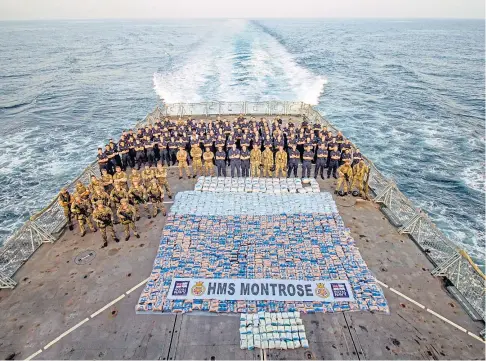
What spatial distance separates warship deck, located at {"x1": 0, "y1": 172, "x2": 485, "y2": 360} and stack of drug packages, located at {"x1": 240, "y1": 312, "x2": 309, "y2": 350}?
7.8 inches

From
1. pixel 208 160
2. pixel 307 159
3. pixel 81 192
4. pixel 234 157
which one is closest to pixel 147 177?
pixel 81 192

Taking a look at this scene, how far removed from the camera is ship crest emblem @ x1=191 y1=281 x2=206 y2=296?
1044 centimetres

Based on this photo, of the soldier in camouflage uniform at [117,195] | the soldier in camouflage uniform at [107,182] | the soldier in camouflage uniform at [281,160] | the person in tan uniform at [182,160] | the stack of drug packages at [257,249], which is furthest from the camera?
the person in tan uniform at [182,160]

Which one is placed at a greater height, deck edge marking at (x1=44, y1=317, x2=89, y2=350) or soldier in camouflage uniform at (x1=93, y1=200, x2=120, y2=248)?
soldier in camouflage uniform at (x1=93, y1=200, x2=120, y2=248)

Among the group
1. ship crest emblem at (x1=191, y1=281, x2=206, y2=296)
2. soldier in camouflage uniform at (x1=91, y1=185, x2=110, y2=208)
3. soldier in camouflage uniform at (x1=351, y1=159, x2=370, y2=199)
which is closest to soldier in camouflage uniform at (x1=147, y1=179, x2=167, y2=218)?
soldier in camouflage uniform at (x1=91, y1=185, x2=110, y2=208)

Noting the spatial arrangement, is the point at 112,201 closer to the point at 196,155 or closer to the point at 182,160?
the point at 182,160

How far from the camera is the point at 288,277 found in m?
11.0

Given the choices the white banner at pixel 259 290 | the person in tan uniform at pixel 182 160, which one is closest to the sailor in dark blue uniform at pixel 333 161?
the person in tan uniform at pixel 182 160

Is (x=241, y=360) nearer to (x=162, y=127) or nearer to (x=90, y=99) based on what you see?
(x=162, y=127)

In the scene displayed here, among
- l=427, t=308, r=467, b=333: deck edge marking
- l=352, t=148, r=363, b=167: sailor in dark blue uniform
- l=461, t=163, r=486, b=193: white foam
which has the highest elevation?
l=352, t=148, r=363, b=167: sailor in dark blue uniform

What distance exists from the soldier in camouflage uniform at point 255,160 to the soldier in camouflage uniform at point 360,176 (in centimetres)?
508

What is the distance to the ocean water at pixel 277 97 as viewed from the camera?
24.3 m

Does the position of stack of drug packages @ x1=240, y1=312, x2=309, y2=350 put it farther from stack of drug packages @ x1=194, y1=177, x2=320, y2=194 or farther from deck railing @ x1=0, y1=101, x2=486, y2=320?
stack of drug packages @ x1=194, y1=177, x2=320, y2=194

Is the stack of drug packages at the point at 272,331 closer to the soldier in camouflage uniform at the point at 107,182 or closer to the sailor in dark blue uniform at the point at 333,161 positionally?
the soldier in camouflage uniform at the point at 107,182
